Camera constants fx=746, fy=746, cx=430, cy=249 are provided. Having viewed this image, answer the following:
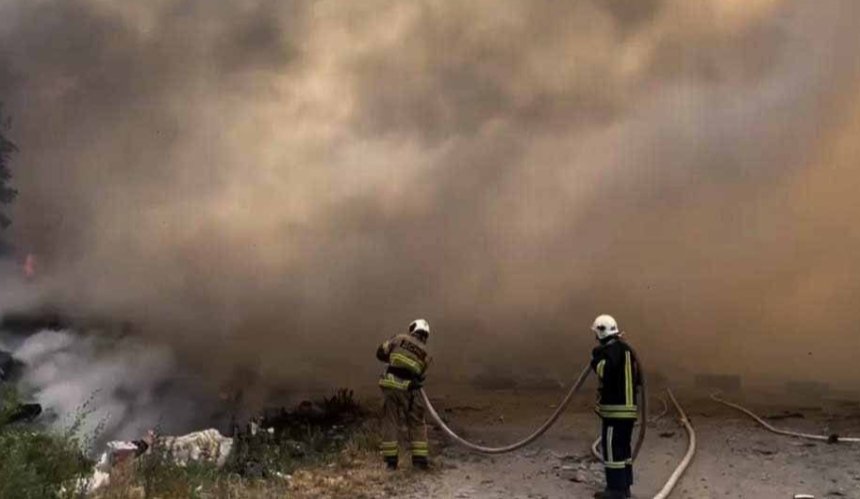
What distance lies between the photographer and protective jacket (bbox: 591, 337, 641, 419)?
7039mm

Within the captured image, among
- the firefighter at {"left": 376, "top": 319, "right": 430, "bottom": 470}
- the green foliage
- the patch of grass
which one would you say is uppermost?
the firefighter at {"left": 376, "top": 319, "right": 430, "bottom": 470}

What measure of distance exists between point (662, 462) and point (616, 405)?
223cm

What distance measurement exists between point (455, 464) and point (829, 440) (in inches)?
190

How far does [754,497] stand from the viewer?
7.07 meters

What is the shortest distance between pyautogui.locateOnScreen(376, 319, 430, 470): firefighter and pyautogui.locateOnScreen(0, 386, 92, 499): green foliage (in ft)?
11.0

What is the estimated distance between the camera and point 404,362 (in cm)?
864

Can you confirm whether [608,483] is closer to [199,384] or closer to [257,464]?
[257,464]

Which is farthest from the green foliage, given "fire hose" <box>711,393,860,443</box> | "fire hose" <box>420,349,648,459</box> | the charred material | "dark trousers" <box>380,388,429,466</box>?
"fire hose" <box>711,393,860,443</box>

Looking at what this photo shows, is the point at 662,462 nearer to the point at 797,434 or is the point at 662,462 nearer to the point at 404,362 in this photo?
the point at 797,434

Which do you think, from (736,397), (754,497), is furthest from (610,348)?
(736,397)

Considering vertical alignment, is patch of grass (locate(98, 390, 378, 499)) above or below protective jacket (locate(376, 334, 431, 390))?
below

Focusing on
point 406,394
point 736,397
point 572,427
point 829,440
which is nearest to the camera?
point 406,394

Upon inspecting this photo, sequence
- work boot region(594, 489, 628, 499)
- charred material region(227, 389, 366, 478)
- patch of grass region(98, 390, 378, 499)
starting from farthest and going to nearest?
charred material region(227, 389, 366, 478) → work boot region(594, 489, 628, 499) → patch of grass region(98, 390, 378, 499)

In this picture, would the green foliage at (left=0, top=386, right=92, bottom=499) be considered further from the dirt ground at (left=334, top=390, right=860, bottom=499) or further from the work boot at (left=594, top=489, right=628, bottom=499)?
the work boot at (left=594, top=489, right=628, bottom=499)
